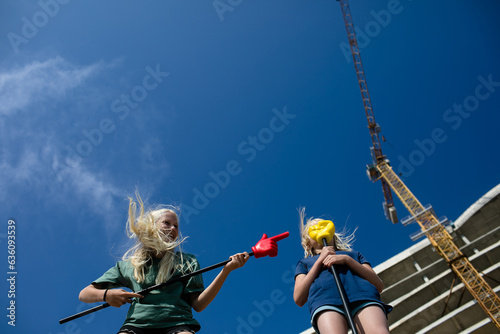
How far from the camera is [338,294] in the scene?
210 centimetres

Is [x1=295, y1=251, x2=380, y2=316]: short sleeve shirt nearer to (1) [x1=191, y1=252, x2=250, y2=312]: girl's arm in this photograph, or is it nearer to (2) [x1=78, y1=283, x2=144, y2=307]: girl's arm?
(1) [x1=191, y1=252, x2=250, y2=312]: girl's arm

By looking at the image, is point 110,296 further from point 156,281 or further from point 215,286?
point 215,286

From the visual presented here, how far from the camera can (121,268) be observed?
245 centimetres

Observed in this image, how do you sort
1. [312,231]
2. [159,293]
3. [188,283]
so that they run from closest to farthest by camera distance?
[159,293] < [188,283] < [312,231]

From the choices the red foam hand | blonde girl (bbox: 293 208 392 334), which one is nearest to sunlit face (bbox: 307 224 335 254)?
blonde girl (bbox: 293 208 392 334)

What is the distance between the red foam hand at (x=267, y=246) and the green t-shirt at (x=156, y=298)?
50 cm

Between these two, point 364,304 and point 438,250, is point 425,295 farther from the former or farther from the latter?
point 364,304

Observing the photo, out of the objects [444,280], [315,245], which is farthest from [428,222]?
[315,245]

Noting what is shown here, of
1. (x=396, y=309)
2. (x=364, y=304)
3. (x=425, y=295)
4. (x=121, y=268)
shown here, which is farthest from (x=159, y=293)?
(x=425, y=295)

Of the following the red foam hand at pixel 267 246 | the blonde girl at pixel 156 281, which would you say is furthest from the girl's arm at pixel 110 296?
the red foam hand at pixel 267 246

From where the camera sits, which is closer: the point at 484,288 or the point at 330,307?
the point at 330,307

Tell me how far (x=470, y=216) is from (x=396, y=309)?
650 cm

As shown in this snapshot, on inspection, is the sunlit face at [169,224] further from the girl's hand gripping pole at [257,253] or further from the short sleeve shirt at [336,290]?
the short sleeve shirt at [336,290]

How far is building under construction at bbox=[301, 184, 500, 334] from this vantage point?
1173 centimetres
